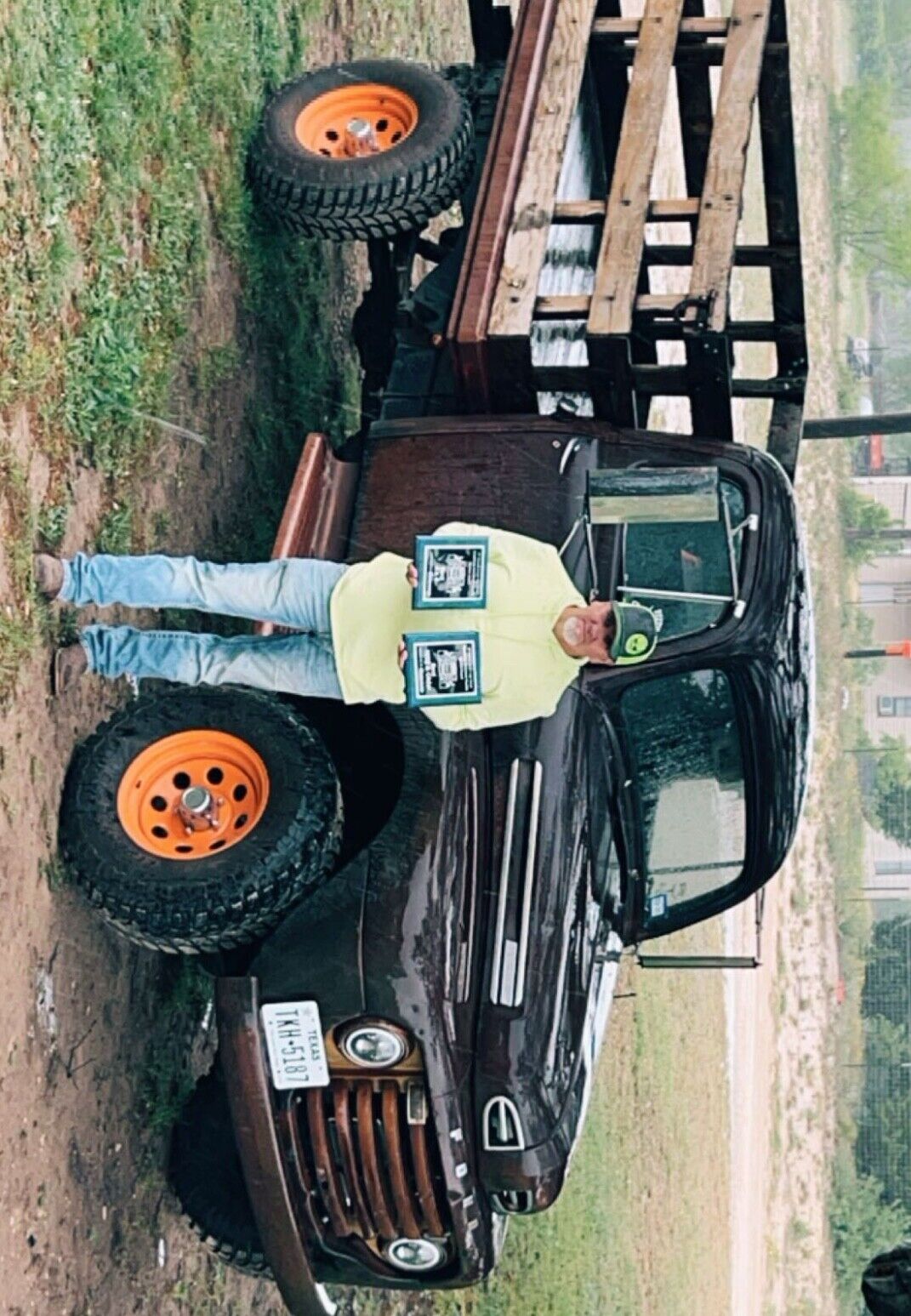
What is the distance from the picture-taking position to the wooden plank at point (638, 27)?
754 cm

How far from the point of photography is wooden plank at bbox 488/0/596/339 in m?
6.63

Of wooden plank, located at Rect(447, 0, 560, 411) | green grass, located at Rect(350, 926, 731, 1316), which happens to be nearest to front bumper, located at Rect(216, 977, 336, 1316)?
wooden plank, located at Rect(447, 0, 560, 411)

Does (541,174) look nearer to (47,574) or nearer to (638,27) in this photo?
(638,27)

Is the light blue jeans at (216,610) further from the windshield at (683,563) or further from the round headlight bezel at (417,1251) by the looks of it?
the round headlight bezel at (417,1251)

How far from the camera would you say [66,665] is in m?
5.90

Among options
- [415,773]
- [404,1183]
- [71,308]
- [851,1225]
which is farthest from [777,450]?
[851,1225]

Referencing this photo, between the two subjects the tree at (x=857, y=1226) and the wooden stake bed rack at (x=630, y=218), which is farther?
the tree at (x=857, y=1226)

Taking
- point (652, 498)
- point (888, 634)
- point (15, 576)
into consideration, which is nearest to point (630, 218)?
point (652, 498)

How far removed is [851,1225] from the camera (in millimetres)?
22781

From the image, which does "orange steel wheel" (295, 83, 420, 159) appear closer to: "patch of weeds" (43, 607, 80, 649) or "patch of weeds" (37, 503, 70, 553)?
"patch of weeds" (37, 503, 70, 553)

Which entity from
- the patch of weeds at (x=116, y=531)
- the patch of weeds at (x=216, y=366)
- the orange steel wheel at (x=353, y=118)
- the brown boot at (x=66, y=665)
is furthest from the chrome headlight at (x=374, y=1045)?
the orange steel wheel at (x=353, y=118)

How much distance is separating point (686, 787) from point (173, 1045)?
216 centimetres

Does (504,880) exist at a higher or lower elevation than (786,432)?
lower

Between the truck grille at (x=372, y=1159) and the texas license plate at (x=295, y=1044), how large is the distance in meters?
0.06
